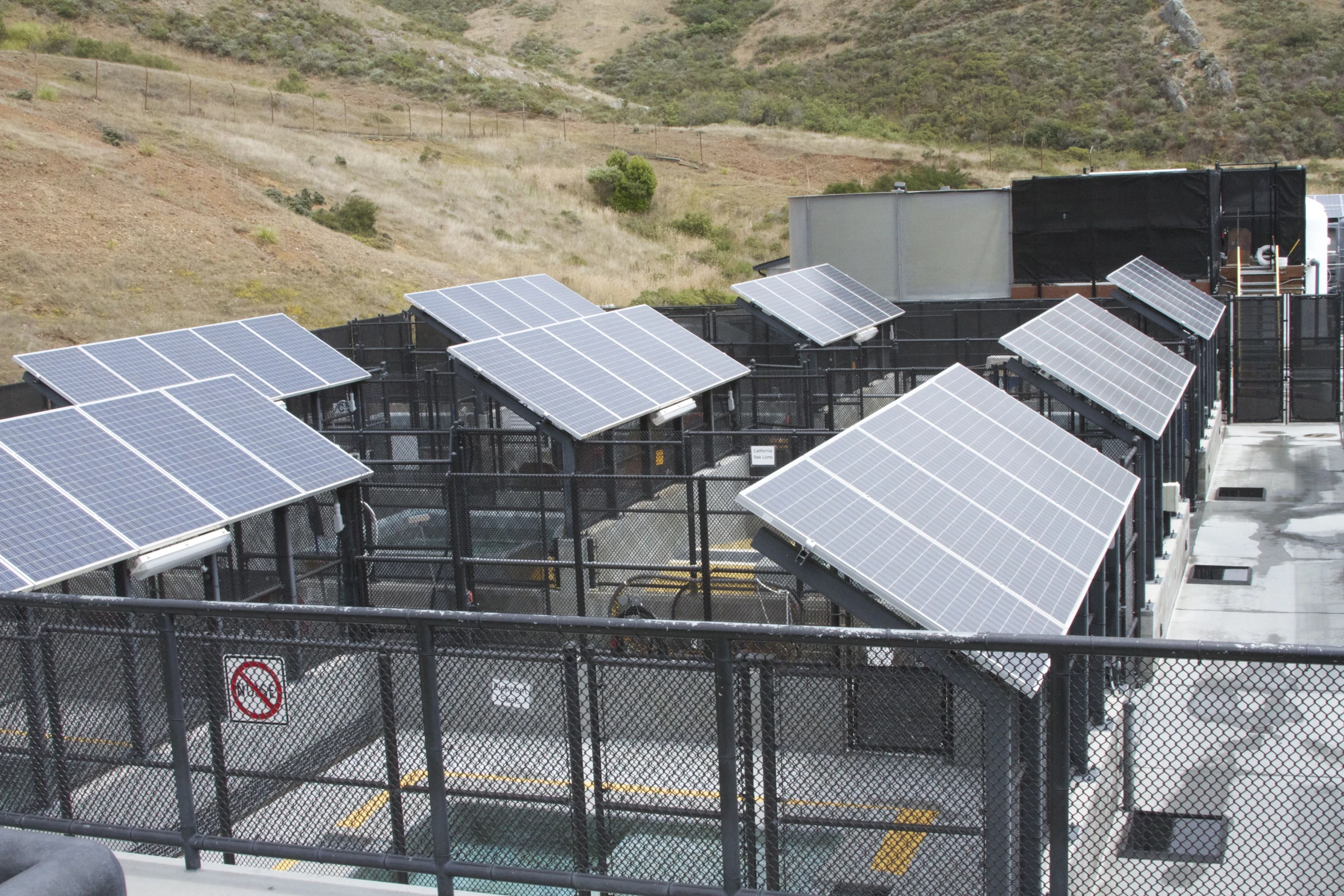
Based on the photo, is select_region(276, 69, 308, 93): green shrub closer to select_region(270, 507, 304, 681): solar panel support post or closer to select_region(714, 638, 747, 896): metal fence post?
select_region(270, 507, 304, 681): solar panel support post

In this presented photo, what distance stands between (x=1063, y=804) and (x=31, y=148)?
49271mm

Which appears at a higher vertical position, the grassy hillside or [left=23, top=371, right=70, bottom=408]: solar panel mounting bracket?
the grassy hillside

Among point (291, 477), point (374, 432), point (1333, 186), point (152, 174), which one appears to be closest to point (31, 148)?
point (152, 174)

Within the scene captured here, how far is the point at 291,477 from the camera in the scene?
12383 mm

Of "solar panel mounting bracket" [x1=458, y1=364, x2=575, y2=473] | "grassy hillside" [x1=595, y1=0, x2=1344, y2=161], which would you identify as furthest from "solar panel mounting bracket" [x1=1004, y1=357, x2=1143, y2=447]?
"grassy hillside" [x1=595, y1=0, x2=1344, y2=161]

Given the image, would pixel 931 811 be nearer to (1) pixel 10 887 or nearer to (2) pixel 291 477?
(1) pixel 10 887

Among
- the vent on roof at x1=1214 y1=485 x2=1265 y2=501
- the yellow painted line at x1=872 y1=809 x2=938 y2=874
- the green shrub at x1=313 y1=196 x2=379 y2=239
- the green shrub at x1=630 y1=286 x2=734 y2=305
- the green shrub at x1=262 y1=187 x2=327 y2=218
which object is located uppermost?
the green shrub at x1=262 y1=187 x2=327 y2=218

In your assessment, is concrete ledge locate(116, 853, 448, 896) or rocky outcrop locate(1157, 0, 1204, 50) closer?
concrete ledge locate(116, 853, 448, 896)

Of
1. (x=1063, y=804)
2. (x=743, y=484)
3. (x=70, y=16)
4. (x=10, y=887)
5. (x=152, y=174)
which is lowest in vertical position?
(x=743, y=484)

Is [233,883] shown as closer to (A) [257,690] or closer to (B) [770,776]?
(A) [257,690]

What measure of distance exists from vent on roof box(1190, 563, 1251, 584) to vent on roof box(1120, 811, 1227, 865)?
728cm

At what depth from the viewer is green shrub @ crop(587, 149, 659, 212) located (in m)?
69.2

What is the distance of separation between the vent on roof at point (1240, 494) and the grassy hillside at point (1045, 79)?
219ft

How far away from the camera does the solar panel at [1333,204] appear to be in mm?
42594
